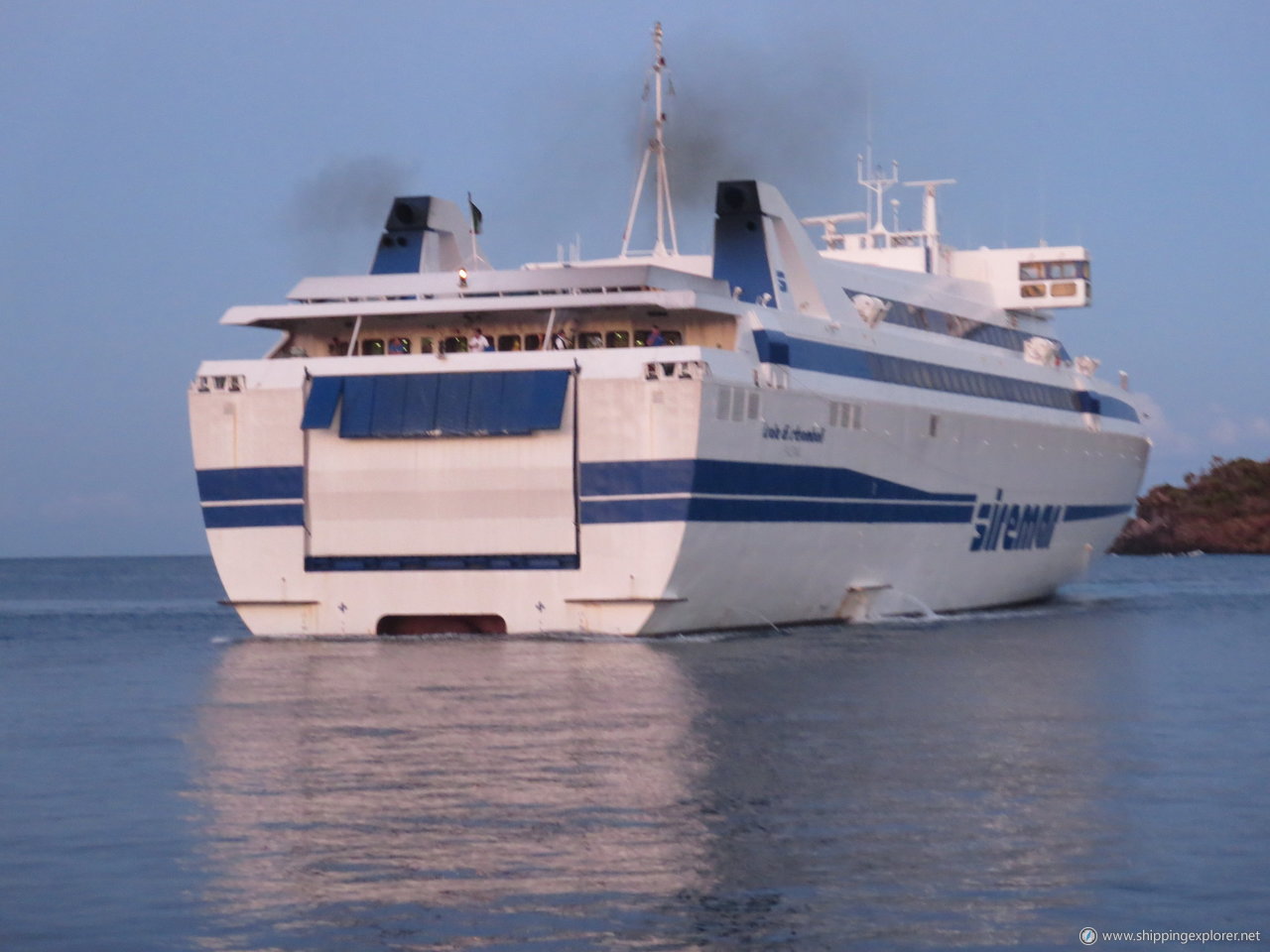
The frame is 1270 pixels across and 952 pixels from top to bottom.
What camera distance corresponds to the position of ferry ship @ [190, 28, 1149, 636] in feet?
88.0

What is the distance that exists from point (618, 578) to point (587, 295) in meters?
4.15

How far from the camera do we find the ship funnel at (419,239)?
107 feet

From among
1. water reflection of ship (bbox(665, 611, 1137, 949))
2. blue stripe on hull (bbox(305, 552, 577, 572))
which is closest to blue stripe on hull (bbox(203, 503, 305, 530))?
blue stripe on hull (bbox(305, 552, 577, 572))

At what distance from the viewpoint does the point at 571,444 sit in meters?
26.9

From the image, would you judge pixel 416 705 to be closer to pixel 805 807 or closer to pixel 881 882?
pixel 805 807

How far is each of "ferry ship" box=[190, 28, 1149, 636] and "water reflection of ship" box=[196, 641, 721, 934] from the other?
344cm

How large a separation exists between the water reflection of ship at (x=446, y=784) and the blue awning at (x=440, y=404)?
14.1ft

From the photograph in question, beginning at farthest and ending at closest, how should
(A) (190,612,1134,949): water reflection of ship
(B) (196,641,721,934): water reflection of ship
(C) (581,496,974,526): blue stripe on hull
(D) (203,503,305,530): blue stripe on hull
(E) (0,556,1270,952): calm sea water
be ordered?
(D) (203,503,305,530): blue stripe on hull, (C) (581,496,974,526): blue stripe on hull, (B) (196,641,721,934): water reflection of ship, (A) (190,612,1134,949): water reflection of ship, (E) (0,556,1270,952): calm sea water

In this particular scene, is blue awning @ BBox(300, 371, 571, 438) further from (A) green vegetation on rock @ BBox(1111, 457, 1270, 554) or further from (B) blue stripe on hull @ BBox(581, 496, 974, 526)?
(A) green vegetation on rock @ BBox(1111, 457, 1270, 554)

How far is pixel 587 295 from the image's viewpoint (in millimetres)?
27625

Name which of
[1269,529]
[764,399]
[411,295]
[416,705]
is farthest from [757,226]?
[1269,529]

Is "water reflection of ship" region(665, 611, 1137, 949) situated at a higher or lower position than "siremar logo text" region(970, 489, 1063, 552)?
lower

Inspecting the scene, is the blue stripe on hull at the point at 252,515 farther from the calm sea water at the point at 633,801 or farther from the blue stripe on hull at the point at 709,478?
the blue stripe on hull at the point at 709,478

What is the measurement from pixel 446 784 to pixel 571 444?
506 inches
